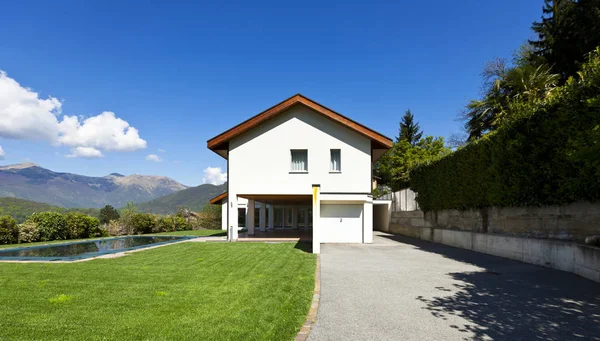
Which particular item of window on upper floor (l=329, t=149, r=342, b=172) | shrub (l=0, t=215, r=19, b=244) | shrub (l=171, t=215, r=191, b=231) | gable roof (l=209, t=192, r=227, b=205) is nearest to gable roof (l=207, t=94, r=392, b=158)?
window on upper floor (l=329, t=149, r=342, b=172)

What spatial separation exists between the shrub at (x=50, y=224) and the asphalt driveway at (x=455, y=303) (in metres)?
19.2

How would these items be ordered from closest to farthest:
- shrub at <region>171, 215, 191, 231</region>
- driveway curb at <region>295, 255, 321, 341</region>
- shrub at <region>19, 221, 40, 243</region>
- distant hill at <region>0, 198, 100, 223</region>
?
driveway curb at <region>295, 255, 321, 341</region> < shrub at <region>19, 221, 40, 243</region> < shrub at <region>171, 215, 191, 231</region> < distant hill at <region>0, 198, 100, 223</region>

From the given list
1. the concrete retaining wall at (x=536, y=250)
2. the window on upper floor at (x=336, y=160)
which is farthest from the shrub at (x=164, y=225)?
the concrete retaining wall at (x=536, y=250)

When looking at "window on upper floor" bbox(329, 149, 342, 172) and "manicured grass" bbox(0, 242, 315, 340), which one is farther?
"window on upper floor" bbox(329, 149, 342, 172)

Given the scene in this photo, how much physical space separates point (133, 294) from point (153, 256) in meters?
6.28

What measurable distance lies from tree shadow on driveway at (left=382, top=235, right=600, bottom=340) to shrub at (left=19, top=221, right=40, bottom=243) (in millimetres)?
22772

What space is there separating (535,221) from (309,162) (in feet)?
35.6

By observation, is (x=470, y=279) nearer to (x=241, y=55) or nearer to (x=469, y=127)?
(x=241, y=55)

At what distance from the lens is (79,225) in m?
23.0

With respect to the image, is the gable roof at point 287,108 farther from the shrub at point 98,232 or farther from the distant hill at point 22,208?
the distant hill at point 22,208

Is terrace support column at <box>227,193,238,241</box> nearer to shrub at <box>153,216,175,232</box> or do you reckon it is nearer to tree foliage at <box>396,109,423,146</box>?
shrub at <box>153,216,175,232</box>

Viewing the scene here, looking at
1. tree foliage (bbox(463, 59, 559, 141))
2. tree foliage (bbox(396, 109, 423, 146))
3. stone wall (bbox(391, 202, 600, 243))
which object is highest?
tree foliage (bbox(396, 109, 423, 146))

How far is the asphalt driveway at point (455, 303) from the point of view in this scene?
15.9 feet

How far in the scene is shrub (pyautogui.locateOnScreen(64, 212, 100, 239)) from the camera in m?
22.4
